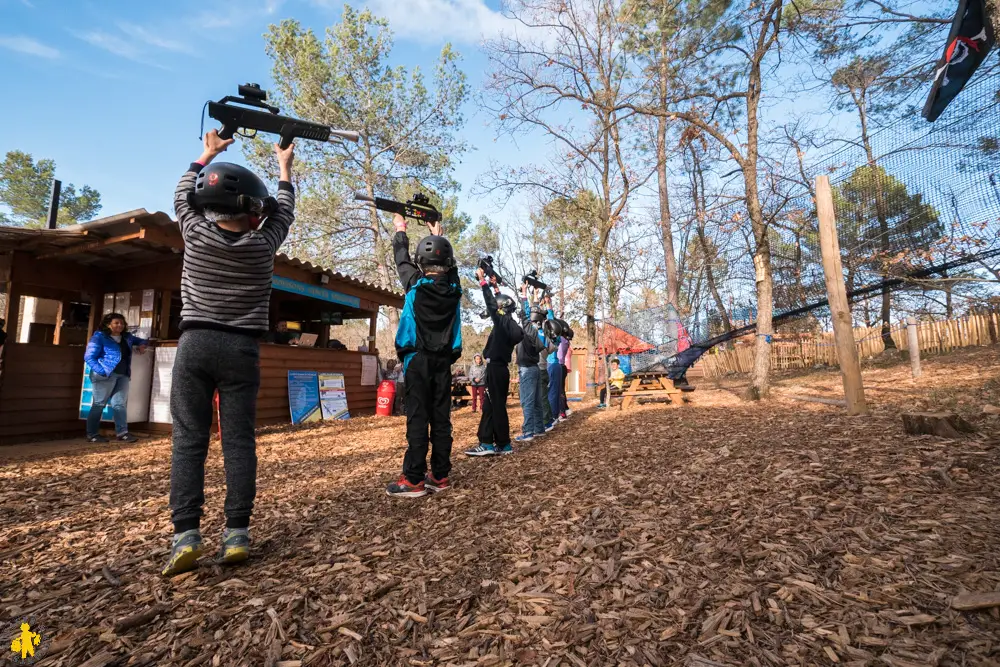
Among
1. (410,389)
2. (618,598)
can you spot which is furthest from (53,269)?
(618,598)

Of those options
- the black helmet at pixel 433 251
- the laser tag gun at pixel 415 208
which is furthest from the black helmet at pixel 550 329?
the black helmet at pixel 433 251

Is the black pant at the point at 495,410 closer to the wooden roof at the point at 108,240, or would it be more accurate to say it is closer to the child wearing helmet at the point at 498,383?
the child wearing helmet at the point at 498,383

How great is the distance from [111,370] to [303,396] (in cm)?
323

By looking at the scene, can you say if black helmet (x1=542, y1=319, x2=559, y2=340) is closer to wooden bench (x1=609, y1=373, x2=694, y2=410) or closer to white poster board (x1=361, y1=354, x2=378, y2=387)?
wooden bench (x1=609, y1=373, x2=694, y2=410)

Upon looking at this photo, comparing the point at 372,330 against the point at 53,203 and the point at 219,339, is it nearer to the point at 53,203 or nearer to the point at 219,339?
the point at 53,203

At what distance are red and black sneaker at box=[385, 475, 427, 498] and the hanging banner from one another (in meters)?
6.77

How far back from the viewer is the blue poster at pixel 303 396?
9.26 metres

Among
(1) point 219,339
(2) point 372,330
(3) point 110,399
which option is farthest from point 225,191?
(2) point 372,330

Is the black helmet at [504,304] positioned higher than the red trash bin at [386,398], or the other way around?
the black helmet at [504,304]

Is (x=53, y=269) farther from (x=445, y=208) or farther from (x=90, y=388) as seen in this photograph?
(x=445, y=208)

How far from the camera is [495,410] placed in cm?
526

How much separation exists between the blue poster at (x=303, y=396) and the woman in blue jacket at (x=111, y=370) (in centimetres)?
255

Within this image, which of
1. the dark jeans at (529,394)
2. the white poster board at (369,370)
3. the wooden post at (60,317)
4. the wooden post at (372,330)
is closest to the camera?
the dark jeans at (529,394)

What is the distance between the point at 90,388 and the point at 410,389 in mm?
7349
